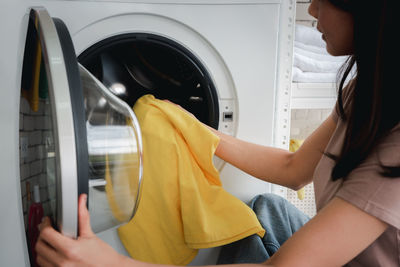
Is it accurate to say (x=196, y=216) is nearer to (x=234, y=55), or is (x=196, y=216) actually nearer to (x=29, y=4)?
(x=234, y=55)

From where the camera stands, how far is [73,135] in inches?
18.7

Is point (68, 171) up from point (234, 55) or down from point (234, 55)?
down

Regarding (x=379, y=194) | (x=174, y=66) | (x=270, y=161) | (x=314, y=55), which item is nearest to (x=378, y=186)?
(x=379, y=194)

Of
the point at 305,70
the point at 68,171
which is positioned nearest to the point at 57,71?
the point at 68,171

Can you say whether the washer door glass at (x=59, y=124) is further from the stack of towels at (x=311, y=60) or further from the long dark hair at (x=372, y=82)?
the stack of towels at (x=311, y=60)

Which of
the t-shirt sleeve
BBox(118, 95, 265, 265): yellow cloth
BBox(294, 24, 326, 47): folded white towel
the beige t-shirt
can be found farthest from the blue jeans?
BBox(294, 24, 326, 47): folded white towel

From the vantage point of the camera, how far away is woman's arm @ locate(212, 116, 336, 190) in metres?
0.94

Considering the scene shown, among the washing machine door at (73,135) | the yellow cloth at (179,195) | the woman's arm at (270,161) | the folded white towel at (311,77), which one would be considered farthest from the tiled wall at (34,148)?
the folded white towel at (311,77)

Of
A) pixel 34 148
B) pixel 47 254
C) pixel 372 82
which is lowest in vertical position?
pixel 47 254

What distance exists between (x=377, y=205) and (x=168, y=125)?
0.54m

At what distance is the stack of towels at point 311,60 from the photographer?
1299 mm

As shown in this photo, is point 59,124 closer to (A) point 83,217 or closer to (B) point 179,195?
(A) point 83,217

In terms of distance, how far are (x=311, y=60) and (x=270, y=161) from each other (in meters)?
0.51

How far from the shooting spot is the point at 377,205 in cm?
56
